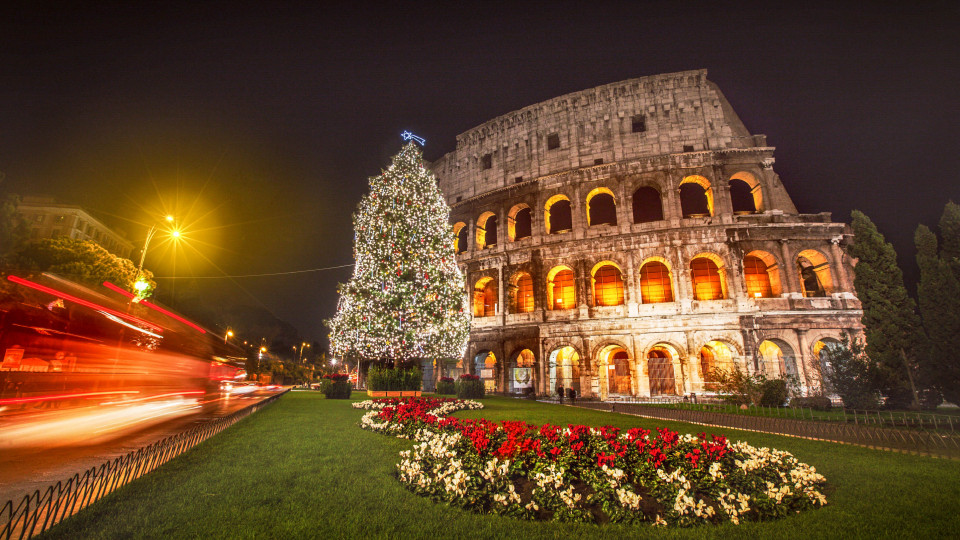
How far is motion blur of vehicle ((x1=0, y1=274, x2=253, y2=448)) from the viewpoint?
9.68 metres

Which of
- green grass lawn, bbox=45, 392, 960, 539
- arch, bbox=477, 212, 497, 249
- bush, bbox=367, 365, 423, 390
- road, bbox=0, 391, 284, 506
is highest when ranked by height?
arch, bbox=477, 212, 497, 249

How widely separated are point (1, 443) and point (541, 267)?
2572 centimetres

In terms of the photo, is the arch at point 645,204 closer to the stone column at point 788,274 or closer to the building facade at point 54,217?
the stone column at point 788,274

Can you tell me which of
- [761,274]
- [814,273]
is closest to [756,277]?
[761,274]

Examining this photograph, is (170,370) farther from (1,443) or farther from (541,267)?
(541,267)

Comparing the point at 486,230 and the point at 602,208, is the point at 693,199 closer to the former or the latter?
the point at 602,208

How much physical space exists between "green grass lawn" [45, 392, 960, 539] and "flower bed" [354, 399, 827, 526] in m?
0.22

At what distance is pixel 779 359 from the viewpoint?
23.9m

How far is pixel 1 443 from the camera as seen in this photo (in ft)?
26.0

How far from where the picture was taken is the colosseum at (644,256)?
79.1 feet

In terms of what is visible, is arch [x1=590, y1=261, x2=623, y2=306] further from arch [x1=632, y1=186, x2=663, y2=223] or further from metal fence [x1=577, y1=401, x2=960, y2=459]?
metal fence [x1=577, y1=401, x2=960, y2=459]

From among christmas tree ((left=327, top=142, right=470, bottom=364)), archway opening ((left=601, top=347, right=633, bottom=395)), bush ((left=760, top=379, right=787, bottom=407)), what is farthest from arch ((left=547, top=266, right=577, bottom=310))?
bush ((left=760, top=379, right=787, bottom=407))

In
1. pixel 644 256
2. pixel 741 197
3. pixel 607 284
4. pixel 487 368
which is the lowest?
pixel 487 368

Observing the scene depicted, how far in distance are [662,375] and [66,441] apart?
27859 mm
